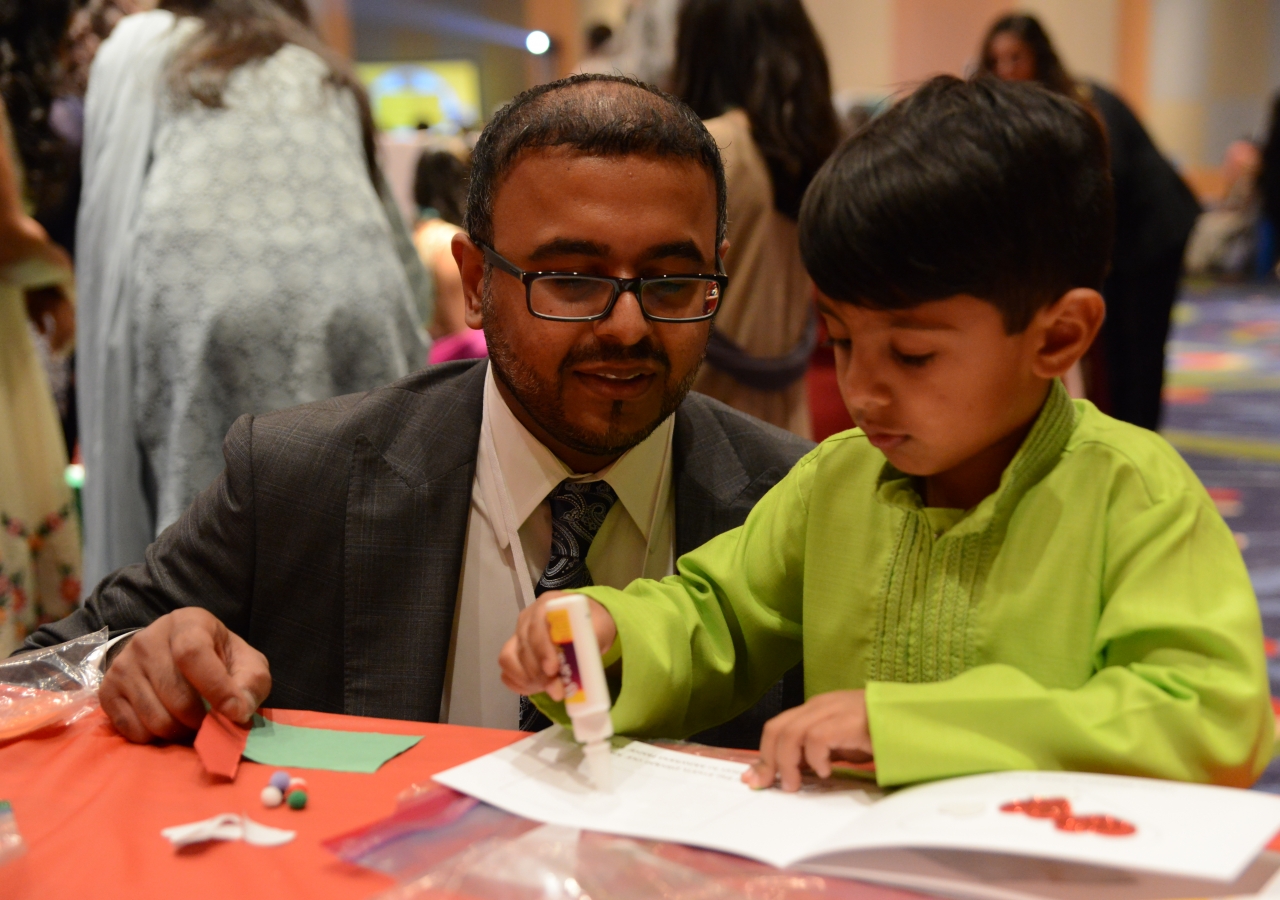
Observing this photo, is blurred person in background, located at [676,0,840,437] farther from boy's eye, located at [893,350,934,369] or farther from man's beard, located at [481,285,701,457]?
boy's eye, located at [893,350,934,369]

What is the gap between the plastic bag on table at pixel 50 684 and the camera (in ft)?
3.81

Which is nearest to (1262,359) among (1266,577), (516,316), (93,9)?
(1266,577)

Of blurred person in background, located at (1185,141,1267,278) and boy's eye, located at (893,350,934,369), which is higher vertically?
boy's eye, located at (893,350,934,369)

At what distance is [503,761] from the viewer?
1004 millimetres

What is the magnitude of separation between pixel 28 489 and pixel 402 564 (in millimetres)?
1392

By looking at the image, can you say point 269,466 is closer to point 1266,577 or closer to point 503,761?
point 503,761

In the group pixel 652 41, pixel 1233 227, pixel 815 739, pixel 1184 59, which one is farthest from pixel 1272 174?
pixel 815 739

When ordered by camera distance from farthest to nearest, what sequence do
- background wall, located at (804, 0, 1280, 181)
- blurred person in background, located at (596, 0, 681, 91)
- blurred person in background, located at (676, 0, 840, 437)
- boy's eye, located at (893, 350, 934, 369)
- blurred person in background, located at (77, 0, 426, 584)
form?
background wall, located at (804, 0, 1280, 181) < blurred person in background, located at (596, 0, 681, 91) < blurred person in background, located at (676, 0, 840, 437) < blurred person in background, located at (77, 0, 426, 584) < boy's eye, located at (893, 350, 934, 369)

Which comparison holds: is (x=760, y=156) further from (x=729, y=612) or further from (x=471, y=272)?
(x=729, y=612)

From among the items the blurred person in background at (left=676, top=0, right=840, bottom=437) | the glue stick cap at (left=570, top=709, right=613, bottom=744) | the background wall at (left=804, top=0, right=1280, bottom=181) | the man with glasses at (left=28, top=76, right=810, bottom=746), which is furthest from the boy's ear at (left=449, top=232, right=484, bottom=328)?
the background wall at (left=804, top=0, right=1280, bottom=181)

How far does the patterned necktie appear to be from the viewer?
1.45 metres

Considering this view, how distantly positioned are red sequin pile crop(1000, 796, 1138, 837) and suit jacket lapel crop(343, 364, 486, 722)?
29.9 inches

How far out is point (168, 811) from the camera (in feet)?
3.20

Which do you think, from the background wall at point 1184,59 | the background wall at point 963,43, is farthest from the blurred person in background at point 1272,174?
the background wall at point 1184,59
